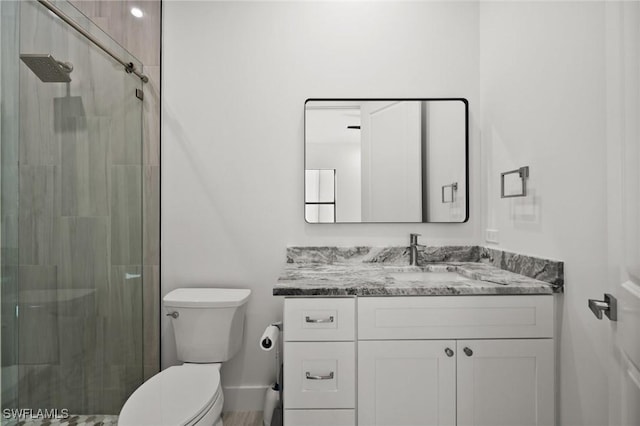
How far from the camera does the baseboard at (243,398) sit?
6.31 feet

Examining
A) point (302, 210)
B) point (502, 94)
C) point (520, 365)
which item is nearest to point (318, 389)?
point (520, 365)

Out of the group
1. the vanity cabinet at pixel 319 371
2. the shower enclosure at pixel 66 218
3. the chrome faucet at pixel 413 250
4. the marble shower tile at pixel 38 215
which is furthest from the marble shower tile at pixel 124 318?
the chrome faucet at pixel 413 250

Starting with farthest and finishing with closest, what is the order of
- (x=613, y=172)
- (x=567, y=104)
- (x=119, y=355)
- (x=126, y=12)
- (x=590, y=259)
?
1. (x=126, y=12)
2. (x=119, y=355)
3. (x=567, y=104)
4. (x=590, y=259)
5. (x=613, y=172)

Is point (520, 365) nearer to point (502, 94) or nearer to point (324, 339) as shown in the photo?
point (324, 339)

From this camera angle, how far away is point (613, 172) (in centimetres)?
73

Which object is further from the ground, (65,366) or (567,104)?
(567,104)

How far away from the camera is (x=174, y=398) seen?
1.35 m

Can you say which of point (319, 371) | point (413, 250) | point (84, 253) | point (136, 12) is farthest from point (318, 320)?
point (136, 12)

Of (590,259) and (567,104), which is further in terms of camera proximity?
(567,104)

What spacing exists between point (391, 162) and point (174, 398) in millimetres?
1573

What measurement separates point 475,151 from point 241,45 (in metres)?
1.52

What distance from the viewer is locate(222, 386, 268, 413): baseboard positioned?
6.31 ft

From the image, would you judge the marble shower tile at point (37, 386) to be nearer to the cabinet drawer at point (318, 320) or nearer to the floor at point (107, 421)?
the floor at point (107, 421)

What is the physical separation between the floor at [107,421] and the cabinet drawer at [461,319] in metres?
0.98
